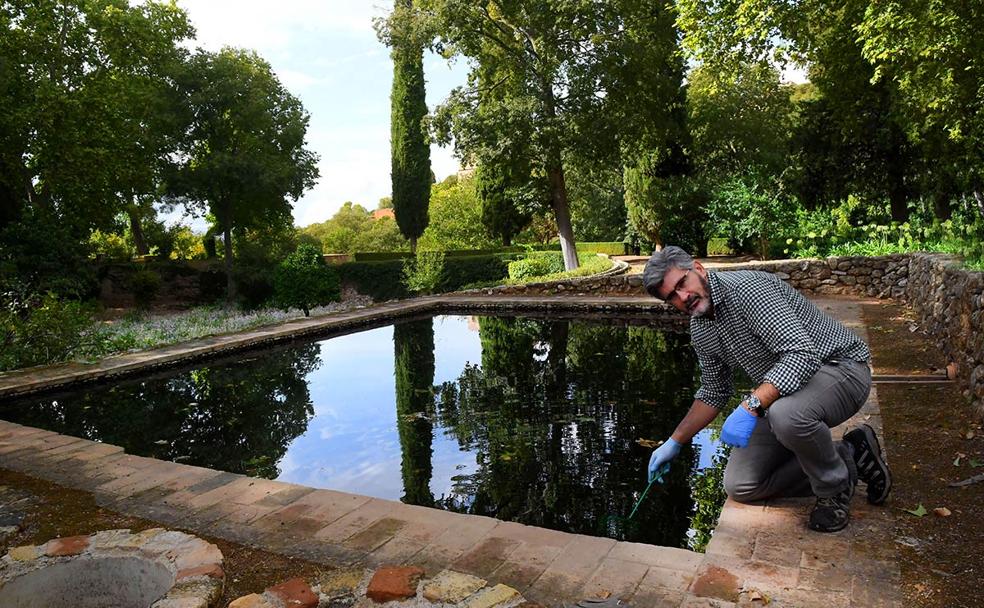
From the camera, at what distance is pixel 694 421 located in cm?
275

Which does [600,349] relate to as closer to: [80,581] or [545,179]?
[80,581]

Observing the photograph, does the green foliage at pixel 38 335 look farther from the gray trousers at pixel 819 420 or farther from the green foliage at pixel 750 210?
the green foliage at pixel 750 210

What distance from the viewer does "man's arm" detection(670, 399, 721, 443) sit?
2.73 metres

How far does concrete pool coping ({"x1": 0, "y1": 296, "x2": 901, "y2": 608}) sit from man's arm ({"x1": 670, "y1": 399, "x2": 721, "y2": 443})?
1.31 feet

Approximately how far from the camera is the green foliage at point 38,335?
7969mm

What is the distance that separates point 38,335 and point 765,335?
9030 millimetres

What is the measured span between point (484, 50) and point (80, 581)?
14.9 meters

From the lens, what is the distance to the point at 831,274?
37.1 feet

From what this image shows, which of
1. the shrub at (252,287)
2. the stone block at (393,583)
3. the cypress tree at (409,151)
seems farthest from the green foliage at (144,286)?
the stone block at (393,583)

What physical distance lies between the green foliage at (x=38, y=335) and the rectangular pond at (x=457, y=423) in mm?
1619

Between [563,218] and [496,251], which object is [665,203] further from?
[496,251]

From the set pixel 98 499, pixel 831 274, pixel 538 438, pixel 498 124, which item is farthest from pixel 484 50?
pixel 98 499

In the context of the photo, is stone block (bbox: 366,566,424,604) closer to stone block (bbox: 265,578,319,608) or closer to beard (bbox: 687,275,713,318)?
stone block (bbox: 265,578,319,608)

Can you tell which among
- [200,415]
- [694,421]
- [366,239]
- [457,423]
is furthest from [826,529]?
[366,239]
